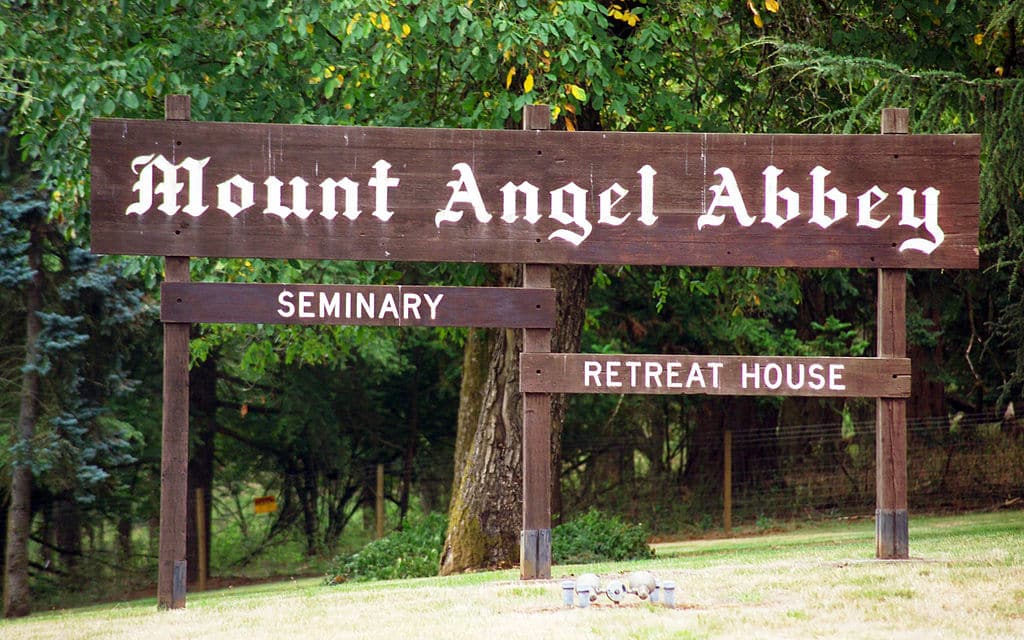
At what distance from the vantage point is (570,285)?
1355 cm

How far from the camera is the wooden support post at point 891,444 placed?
9.42m

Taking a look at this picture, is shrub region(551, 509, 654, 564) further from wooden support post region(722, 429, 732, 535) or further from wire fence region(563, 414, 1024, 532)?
wire fence region(563, 414, 1024, 532)

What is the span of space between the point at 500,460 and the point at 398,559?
202 cm

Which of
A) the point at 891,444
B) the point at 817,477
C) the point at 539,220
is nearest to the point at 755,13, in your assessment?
the point at 539,220

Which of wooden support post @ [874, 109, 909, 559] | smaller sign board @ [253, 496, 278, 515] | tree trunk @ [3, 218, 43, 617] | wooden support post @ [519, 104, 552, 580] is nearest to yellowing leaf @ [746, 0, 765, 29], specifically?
wooden support post @ [874, 109, 909, 559]

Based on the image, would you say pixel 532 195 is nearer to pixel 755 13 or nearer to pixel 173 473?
pixel 173 473

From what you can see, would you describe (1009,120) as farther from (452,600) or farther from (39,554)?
(39,554)

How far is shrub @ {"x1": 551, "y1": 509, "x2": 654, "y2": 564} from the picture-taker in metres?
13.8

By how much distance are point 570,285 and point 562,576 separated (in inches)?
174

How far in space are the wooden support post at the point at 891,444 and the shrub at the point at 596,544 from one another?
4680mm

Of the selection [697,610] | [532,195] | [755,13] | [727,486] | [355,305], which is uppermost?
[755,13]

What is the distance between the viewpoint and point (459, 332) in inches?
720

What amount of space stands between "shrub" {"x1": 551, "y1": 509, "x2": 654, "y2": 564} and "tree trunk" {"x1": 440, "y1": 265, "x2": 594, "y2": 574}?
0.52m

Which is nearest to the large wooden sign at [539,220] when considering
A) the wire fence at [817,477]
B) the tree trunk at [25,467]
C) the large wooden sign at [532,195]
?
the large wooden sign at [532,195]
